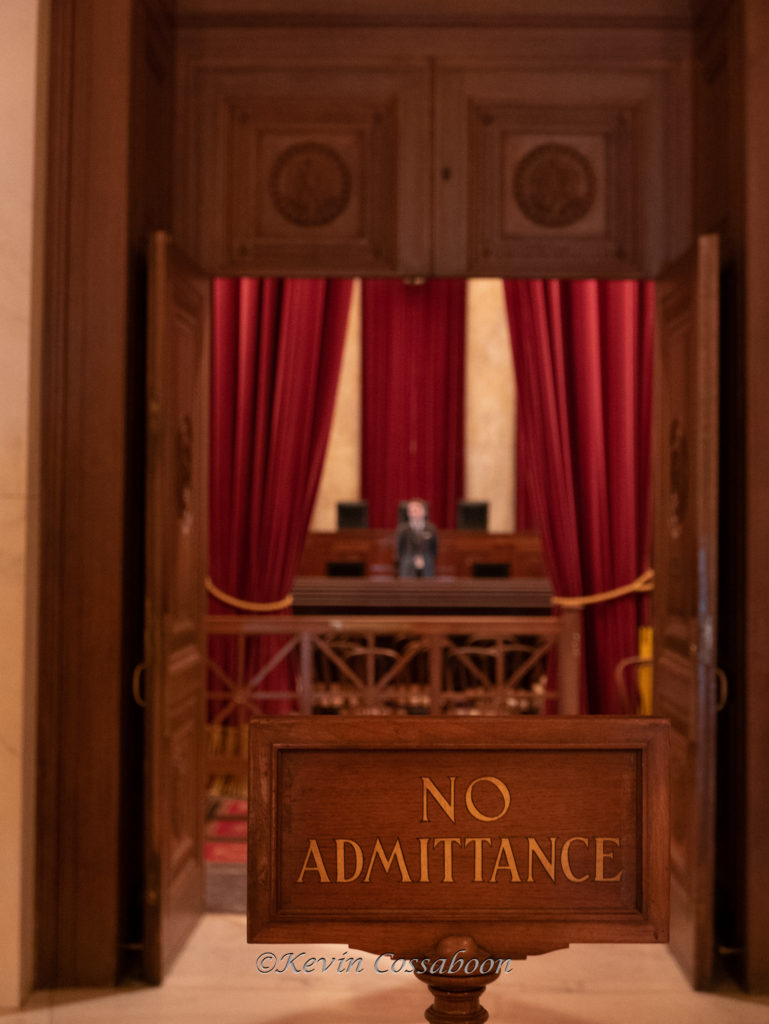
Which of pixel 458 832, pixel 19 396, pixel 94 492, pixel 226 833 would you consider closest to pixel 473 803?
pixel 458 832

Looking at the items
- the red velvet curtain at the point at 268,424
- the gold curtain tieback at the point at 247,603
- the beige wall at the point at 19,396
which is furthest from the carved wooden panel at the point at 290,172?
the gold curtain tieback at the point at 247,603

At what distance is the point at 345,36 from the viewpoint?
4.10 meters

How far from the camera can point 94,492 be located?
361 cm

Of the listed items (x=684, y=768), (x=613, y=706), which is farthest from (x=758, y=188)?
(x=613, y=706)

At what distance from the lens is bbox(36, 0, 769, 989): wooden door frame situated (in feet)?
11.6

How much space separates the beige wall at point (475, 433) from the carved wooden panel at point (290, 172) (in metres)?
4.96

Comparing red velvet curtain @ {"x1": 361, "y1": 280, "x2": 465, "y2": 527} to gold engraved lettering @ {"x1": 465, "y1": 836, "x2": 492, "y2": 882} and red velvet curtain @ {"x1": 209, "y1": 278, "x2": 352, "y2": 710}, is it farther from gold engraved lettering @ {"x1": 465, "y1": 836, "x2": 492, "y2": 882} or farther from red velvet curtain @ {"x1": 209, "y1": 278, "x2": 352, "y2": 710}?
gold engraved lettering @ {"x1": 465, "y1": 836, "x2": 492, "y2": 882}

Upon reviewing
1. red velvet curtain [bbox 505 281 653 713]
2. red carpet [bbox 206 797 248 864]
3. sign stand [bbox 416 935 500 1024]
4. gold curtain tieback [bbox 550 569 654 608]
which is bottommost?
red carpet [bbox 206 797 248 864]

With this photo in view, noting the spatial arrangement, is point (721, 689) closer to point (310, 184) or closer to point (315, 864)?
point (315, 864)

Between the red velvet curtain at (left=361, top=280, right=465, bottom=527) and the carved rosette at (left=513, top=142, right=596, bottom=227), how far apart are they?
494 cm

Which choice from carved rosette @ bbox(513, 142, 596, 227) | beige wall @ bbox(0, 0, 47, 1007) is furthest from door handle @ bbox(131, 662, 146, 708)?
carved rosette @ bbox(513, 142, 596, 227)

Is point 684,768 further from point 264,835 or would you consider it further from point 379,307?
point 379,307

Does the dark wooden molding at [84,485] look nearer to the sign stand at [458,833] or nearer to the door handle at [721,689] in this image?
the sign stand at [458,833]

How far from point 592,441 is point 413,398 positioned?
5.70 ft
